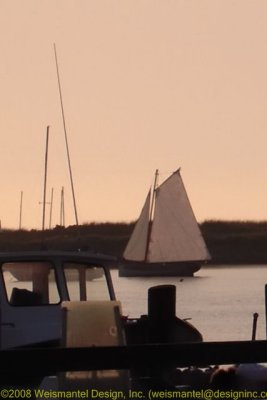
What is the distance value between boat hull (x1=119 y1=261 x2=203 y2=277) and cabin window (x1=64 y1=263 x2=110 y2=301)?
92743mm

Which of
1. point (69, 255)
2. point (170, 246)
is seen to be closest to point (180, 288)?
point (170, 246)

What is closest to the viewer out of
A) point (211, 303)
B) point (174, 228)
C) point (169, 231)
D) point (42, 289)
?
point (42, 289)

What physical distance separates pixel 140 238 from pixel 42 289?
9203cm

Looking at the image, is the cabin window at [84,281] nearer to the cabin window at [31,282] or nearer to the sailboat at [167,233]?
the cabin window at [31,282]

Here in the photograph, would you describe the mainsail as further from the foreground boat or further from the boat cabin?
the foreground boat

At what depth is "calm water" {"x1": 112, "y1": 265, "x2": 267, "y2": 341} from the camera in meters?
62.3

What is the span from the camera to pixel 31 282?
44.9 feet

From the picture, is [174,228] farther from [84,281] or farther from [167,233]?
[84,281]

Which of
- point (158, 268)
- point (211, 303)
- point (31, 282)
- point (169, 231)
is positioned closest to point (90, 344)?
point (31, 282)

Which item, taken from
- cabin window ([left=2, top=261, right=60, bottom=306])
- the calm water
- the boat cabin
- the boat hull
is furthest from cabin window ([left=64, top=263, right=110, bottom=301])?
the boat hull

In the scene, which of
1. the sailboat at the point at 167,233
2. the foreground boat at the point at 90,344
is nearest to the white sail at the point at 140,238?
the sailboat at the point at 167,233

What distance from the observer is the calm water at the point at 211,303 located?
62281 millimetres

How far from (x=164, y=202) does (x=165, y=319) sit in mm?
92030

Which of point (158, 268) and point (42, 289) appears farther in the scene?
point (158, 268)
